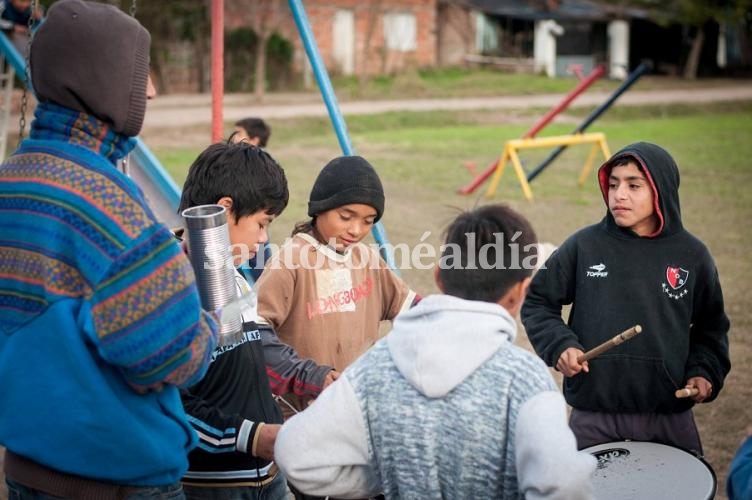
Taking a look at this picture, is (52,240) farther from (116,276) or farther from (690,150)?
(690,150)

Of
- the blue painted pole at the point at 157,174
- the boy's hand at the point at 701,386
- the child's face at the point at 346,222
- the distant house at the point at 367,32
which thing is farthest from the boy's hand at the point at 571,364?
the distant house at the point at 367,32

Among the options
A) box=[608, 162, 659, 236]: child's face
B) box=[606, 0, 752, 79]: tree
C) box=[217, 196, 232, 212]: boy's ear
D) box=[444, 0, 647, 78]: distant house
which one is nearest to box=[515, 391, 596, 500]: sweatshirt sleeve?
box=[217, 196, 232, 212]: boy's ear

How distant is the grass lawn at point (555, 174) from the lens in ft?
23.2

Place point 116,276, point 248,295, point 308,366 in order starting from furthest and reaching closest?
point 308,366, point 248,295, point 116,276

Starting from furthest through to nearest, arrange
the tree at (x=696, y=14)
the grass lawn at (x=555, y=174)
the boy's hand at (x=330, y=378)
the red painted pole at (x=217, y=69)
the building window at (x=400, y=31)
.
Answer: the building window at (x=400, y=31) → the tree at (x=696, y=14) → the grass lawn at (x=555, y=174) → the red painted pole at (x=217, y=69) → the boy's hand at (x=330, y=378)

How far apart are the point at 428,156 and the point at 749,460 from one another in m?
14.8

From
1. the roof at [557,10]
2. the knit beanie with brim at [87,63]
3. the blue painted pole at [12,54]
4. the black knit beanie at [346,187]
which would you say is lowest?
the black knit beanie at [346,187]

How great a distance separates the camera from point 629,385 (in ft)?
10.5

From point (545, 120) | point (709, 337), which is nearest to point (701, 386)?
point (709, 337)

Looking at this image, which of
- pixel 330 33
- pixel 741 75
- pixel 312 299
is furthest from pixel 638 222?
pixel 741 75

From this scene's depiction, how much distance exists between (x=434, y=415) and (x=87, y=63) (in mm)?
1006

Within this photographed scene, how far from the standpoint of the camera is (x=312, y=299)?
319 cm

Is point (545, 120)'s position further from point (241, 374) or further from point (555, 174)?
point (241, 374)

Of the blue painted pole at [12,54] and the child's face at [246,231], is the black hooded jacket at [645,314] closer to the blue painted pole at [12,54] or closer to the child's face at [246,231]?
the child's face at [246,231]
